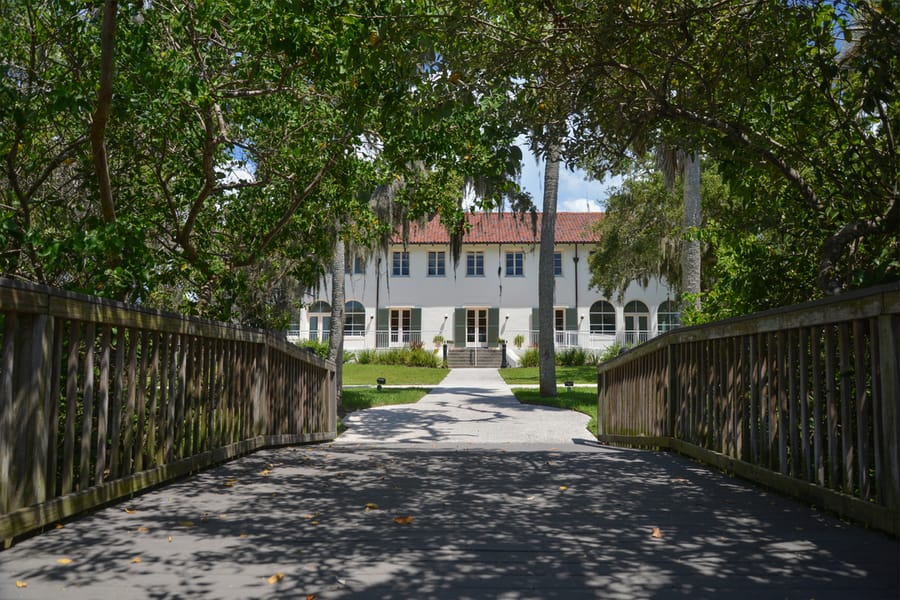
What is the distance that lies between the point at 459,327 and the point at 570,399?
1818 centimetres

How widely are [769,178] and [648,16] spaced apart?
171 centimetres

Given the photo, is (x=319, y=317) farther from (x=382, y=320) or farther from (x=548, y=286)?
(x=548, y=286)

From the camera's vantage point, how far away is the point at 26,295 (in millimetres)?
3143

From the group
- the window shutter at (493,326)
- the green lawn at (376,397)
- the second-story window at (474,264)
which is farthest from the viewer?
the second-story window at (474,264)

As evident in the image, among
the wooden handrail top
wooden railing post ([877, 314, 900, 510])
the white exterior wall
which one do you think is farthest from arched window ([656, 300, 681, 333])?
wooden railing post ([877, 314, 900, 510])

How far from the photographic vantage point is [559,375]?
25.8 metres

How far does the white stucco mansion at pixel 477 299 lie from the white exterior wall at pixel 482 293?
0.05 meters

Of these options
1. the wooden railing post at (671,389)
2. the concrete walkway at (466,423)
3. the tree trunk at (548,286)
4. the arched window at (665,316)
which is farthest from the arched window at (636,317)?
the wooden railing post at (671,389)

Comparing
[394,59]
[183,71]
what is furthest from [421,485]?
[183,71]

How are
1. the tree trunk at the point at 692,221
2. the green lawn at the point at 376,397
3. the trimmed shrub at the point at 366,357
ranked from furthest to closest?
the trimmed shrub at the point at 366,357 < the green lawn at the point at 376,397 < the tree trunk at the point at 692,221

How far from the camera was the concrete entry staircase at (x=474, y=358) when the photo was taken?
32406 millimetres

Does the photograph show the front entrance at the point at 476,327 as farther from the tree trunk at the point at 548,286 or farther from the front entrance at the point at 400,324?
the tree trunk at the point at 548,286

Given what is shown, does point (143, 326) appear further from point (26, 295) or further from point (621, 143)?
point (621, 143)

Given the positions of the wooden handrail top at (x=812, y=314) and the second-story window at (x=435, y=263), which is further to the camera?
the second-story window at (x=435, y=263)
